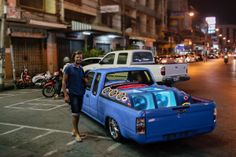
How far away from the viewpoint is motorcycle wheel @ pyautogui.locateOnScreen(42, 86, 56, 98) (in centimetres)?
1374

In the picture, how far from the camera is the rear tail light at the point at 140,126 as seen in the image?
5.66m

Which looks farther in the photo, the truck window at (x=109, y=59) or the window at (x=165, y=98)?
the truck window at (x=109, y=59)

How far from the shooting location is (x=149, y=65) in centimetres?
1423

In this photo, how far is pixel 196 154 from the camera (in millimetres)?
5992

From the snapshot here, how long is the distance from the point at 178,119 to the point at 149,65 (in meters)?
8.40

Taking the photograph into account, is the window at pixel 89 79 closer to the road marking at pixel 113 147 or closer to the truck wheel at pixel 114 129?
the truck wheel at pixel 114 129

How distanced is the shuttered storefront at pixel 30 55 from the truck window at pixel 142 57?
9779mm

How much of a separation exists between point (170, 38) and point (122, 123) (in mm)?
56776

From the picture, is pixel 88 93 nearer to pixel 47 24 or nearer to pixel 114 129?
pixel 114 129

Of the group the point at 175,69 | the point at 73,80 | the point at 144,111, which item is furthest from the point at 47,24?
the point at 144,111

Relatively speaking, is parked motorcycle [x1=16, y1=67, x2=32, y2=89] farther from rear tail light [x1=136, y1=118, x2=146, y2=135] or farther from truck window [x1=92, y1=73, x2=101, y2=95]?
rear tail light [x1=136, y1=118, x2=146, y2=135]

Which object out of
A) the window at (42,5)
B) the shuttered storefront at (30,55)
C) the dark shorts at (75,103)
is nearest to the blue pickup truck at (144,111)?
the dark shorts at (75,103)

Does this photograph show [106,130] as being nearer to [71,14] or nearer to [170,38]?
[71,14]

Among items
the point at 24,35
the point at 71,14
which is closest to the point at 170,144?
the point at 24,35
